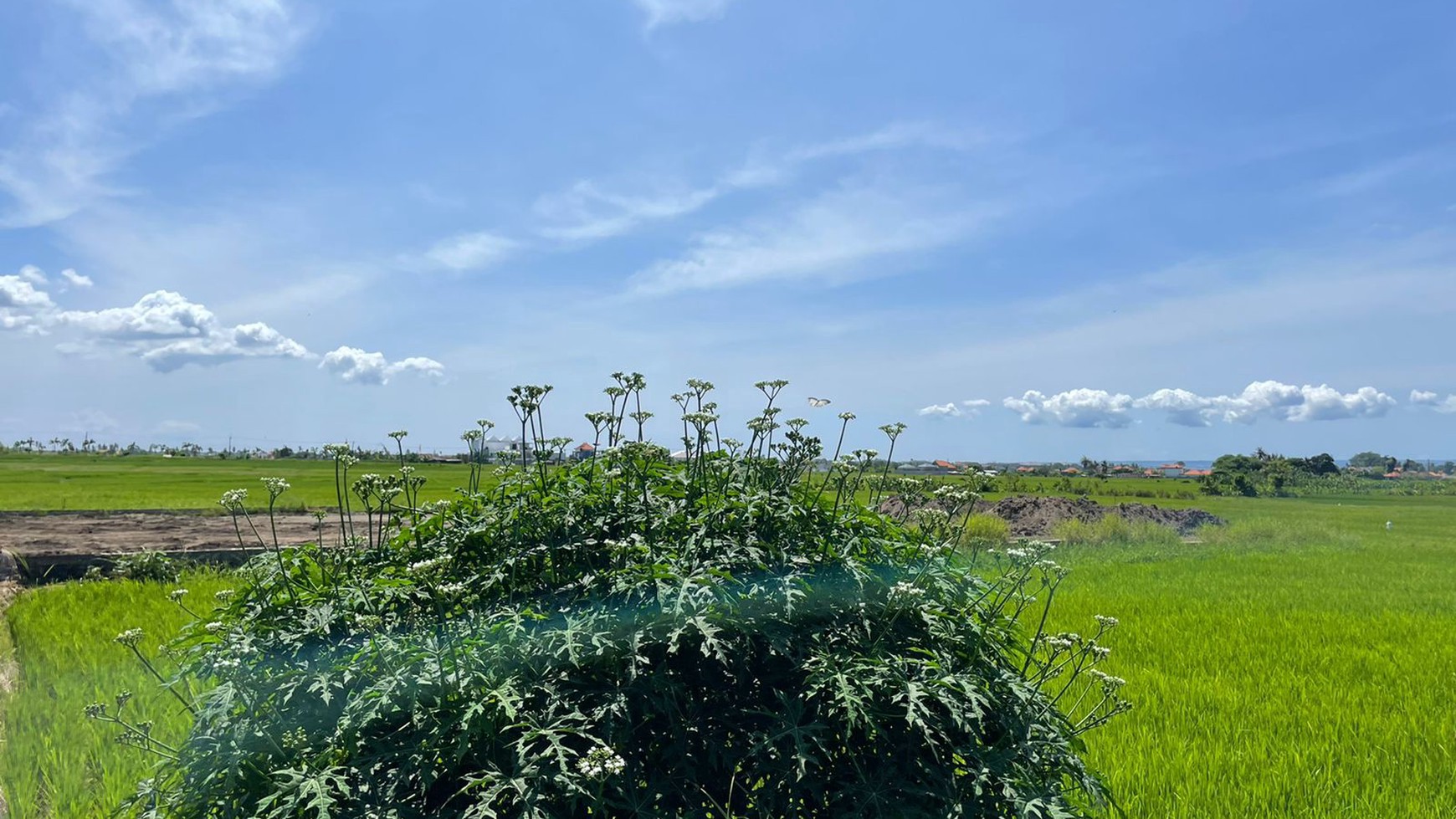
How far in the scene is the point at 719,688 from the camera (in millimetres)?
2383

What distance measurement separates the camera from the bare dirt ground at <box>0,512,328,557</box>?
13891 mm

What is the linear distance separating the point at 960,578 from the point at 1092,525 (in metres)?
23.7

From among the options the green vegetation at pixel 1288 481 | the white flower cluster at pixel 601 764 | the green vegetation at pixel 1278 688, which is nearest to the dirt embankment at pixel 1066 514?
the green vegetation at pixel 1278 688

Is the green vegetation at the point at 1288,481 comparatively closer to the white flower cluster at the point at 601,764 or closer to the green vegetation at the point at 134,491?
the green vegetation at the point at 134,491

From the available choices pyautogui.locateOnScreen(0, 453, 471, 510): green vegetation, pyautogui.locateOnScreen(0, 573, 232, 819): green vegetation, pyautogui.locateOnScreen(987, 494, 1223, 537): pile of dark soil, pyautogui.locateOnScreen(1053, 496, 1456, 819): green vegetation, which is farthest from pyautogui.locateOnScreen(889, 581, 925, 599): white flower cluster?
pyautogui.locateOnScreen(987, 494, 1223, 537): pile of dark soil

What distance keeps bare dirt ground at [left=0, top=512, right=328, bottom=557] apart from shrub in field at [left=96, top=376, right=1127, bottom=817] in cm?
1269

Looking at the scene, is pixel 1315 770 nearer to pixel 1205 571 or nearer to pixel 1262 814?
pixel 1262 814

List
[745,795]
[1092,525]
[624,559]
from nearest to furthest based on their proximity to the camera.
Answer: [745,795]
[624,559]
[1092,525]

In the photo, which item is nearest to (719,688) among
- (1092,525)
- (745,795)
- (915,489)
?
(745,795)

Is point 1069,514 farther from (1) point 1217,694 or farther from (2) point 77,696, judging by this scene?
(2) point 77,696

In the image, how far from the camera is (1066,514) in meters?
26.8

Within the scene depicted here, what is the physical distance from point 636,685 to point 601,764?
0.88ft

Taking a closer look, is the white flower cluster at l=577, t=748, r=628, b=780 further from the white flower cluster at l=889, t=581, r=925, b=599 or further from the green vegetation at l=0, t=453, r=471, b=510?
the green vegetation at l=0, t=453, r=471, b=510

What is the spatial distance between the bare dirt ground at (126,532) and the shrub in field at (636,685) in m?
12.7
